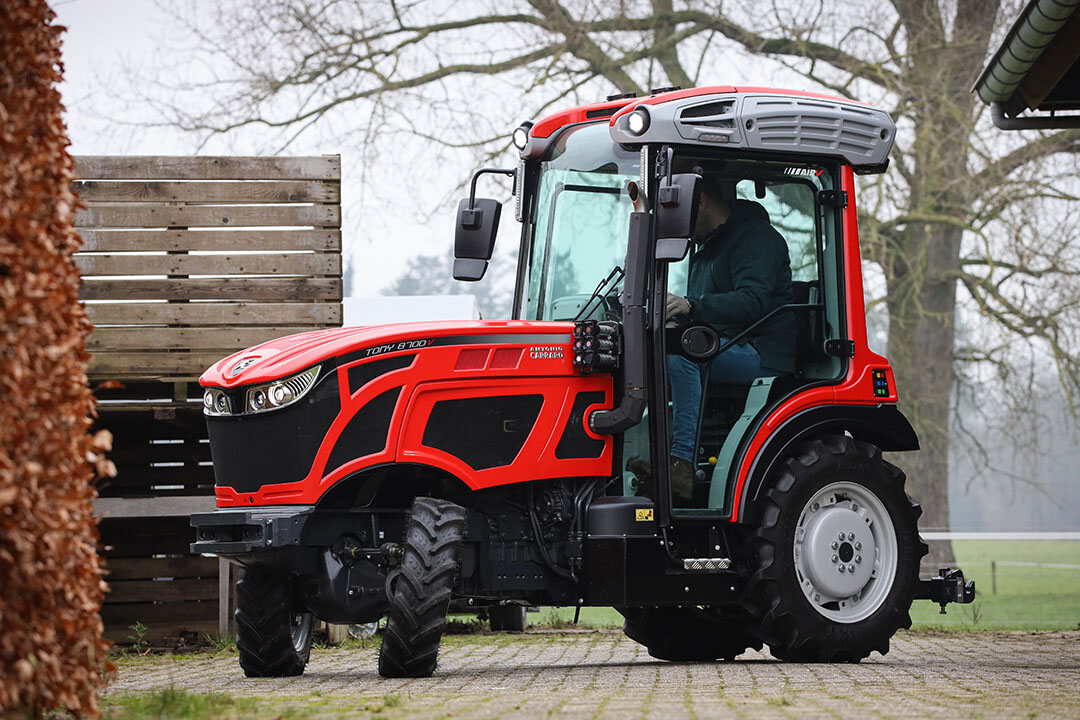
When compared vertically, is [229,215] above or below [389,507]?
above

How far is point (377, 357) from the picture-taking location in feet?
22.3

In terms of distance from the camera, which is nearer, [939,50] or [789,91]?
[789,91]

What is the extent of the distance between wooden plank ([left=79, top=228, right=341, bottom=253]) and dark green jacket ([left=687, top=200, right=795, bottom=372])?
316 centimetres

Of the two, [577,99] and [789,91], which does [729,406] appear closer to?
[789,91]

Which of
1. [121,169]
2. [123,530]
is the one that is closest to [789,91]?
[121,169]

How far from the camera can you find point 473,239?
8.05 m

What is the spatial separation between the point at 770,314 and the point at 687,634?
215 cm

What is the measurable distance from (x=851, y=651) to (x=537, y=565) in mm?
1774

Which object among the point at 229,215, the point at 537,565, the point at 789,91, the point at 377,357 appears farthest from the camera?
the point at 229,215

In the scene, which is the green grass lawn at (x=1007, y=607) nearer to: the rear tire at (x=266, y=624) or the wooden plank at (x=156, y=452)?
the wooden plank at (x=156, y=452)

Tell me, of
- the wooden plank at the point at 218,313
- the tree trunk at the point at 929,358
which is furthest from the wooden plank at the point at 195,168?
the tree trunk at the point at 929,358

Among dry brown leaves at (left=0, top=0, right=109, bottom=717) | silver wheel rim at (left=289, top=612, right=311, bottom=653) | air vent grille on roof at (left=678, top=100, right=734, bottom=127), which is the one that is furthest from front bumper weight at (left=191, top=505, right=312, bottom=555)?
air vent grille on roof at (left=678, top=100, right=734, bottom=127)

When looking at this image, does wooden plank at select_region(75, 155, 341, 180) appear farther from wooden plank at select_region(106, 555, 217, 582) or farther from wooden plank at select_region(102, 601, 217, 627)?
wooden plank at select_region(102, 601, 217, 627)

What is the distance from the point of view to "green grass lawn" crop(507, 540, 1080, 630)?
13.9 m
